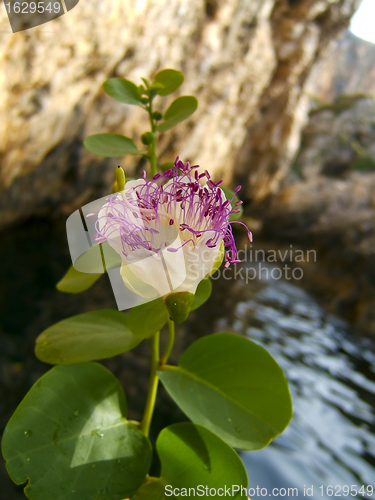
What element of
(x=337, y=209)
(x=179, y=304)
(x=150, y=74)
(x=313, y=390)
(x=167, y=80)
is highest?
(x=150, y=74)

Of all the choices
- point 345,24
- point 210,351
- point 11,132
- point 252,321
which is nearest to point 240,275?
point 252,321

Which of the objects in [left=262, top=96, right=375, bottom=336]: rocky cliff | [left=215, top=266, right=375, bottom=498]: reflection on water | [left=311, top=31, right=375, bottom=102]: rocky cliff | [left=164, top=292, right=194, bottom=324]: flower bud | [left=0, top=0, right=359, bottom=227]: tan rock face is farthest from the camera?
[left=311, top=31, right=375, bottom=102]: rocky cliff

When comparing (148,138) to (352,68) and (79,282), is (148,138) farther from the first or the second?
(352,68)

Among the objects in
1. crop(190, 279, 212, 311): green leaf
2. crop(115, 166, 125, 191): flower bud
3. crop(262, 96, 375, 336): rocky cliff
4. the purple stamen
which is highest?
crop(115, 166, 125, 191): flower bud

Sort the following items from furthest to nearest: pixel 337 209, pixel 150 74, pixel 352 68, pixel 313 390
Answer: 1. pixel 352 68
2. pixel 337 209
3. pixel 150 74
4. pixel 313 390

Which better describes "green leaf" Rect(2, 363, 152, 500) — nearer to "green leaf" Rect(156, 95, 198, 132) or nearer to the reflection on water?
"green leaf" Rect(156, 95, 198, 132)

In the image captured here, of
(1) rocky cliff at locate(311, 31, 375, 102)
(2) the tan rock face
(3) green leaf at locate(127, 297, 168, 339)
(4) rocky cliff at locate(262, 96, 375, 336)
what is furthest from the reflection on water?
(1) rocky cliff at locate(311, 31, 375, 102)

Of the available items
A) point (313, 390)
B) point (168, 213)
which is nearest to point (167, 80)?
point (168, 213)
